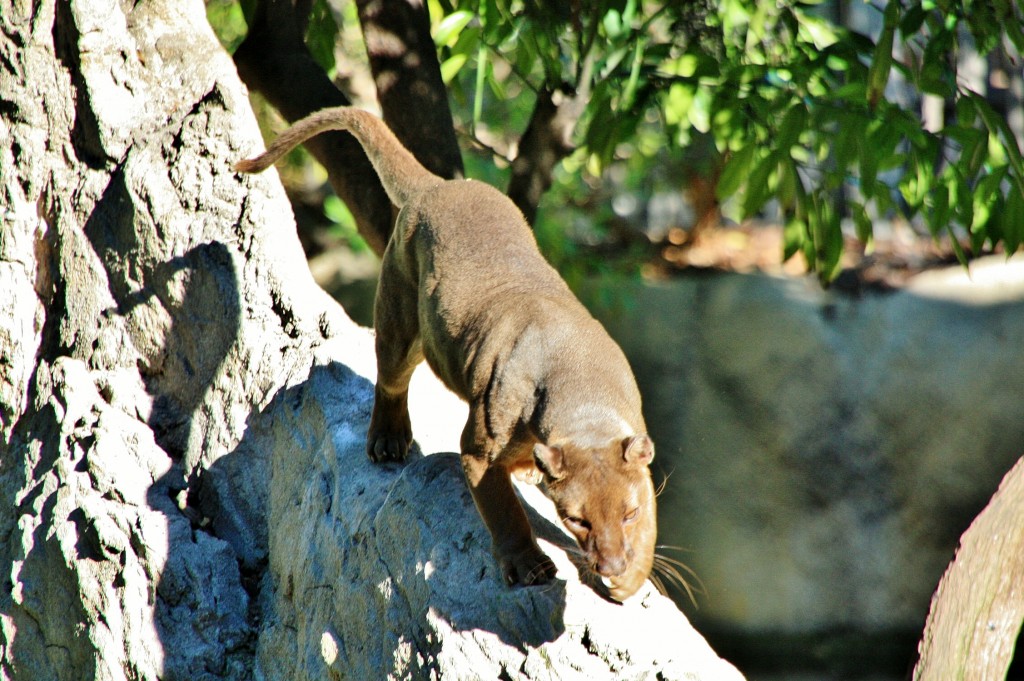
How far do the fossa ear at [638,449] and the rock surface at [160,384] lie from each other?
2.46ft

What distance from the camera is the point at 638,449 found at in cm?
341

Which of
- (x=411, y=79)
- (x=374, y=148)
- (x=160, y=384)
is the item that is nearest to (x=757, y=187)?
(x=374, y=148)

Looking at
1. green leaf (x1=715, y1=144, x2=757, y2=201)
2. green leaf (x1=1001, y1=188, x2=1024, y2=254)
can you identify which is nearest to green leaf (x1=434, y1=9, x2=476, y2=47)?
green leaf (x1=715, y1=144, x2=757, y2=201)

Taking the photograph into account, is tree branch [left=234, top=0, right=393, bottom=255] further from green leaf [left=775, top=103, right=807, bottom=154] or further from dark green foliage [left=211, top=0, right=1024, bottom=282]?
green leaf [left=775, top=103, right=807, bottom=154]

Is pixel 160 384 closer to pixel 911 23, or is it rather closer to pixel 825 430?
pixel 911 23

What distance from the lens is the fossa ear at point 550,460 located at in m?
3.43

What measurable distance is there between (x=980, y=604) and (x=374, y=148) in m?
3.06

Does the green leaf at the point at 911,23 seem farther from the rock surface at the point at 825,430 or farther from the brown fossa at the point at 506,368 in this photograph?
the rock surface at the point at 825,430

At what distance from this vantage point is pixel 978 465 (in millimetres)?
7402

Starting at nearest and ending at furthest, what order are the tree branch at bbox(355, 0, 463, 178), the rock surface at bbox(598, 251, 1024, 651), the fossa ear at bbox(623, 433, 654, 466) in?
the fossa ear at bbox(623, 433, 654, 466), the tree branch at bbox(355, 0, 463, 178), the rock surface at bbox(598, 251, 1024, 651)

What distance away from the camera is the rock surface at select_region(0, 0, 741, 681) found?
438 cm

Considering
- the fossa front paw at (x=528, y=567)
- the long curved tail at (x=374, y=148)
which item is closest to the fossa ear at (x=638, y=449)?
the fossa front paw at (x=528, y=567)

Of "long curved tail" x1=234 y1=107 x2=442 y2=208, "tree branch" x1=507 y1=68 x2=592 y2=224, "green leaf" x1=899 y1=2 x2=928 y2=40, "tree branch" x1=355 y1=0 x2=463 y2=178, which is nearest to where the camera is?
"green leaf" x1=899 y1=2 x2=928 y2=40

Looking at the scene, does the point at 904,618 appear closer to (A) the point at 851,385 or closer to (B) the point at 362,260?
(A) the point at 851,385
